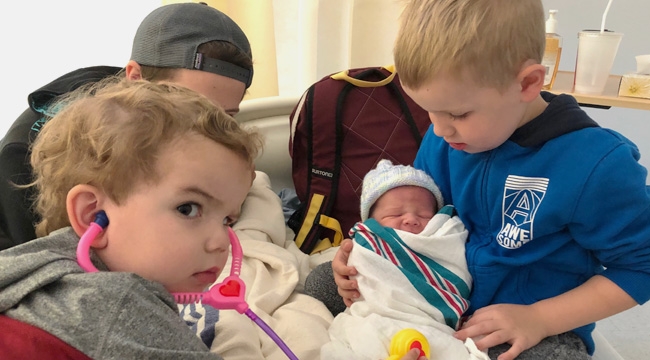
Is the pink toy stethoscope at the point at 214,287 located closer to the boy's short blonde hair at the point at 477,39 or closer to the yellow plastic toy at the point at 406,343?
the yellow plastic toy at the point at 406,343

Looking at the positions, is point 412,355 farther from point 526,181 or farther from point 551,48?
point 551,48

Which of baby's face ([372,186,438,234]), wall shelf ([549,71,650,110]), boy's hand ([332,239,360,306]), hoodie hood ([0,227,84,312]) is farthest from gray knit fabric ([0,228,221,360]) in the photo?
wall shelf ([549,71,650,110])

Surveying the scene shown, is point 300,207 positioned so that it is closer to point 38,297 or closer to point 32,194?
point 32,194

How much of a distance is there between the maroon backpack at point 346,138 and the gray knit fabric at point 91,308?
0.94 m

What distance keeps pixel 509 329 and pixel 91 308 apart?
2.23 ft

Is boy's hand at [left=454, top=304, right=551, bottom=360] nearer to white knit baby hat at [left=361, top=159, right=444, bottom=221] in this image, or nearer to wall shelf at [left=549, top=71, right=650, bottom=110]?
white knit baby hat at [left=361, top=159, right=444, bottom=221]

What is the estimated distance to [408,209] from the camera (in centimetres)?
117

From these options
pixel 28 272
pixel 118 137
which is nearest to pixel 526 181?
pixel 118 137

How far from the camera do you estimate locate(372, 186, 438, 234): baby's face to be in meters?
1.16

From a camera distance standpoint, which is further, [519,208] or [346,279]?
[346,279]

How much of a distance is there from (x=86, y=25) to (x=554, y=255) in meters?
1.61

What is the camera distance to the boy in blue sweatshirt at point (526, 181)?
0.84m

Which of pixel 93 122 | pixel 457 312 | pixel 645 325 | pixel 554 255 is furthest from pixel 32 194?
pixel 645 325

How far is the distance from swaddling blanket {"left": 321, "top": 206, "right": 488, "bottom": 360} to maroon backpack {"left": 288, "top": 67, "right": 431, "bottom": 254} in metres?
0.41
